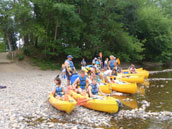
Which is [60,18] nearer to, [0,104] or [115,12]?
[115,12]

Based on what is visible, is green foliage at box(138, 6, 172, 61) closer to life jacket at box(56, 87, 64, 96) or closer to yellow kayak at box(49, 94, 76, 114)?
life jacket at box(56, 87, 64, 96)

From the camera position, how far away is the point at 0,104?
662 centimetres

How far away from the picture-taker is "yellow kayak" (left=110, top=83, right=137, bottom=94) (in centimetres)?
950

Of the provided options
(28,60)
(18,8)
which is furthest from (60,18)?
(28,60)

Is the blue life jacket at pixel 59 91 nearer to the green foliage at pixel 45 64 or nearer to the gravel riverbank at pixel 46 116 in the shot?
the gravel riverbank at pixel 46 116

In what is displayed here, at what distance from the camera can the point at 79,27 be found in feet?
69.1

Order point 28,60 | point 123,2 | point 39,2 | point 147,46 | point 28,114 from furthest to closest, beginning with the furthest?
point 147,46 → point 123,2 → point 28,60 → point 39,2 → point 28,114

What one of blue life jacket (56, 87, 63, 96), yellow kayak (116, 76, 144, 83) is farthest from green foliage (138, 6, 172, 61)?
blue life jacket (56, 87, 63, 96)

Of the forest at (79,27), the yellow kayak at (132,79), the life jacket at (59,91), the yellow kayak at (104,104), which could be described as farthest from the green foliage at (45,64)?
the yellow kayak at (104,104)

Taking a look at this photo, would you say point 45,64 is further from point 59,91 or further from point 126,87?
point 59,91

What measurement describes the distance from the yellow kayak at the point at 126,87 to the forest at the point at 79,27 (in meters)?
11.4

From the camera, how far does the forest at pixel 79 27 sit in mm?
18984

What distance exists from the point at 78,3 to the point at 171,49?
67.4ft

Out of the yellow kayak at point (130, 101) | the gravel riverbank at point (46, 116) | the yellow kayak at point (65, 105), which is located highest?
the yellow kayak at point (65, 105)
